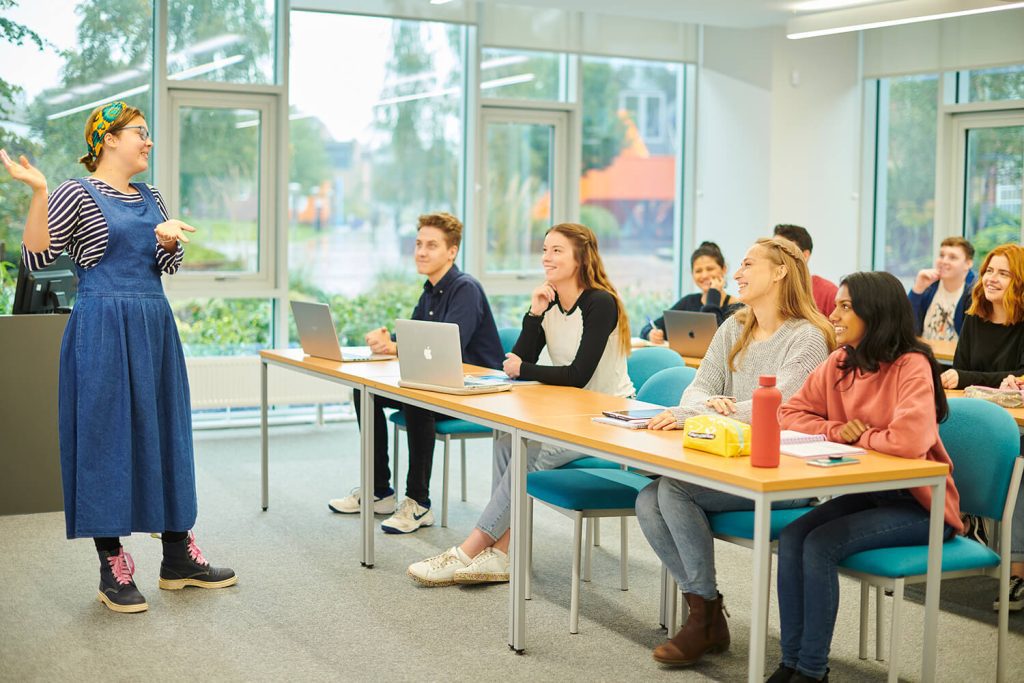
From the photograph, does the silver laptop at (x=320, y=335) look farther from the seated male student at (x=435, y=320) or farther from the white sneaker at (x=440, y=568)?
the white sneaker at (x=440, y=568)

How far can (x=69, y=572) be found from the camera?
14.6 ft

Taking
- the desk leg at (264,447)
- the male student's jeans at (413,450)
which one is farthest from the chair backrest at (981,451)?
the desk leg at (264,447)

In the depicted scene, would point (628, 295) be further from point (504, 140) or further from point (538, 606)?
point (538, 606)

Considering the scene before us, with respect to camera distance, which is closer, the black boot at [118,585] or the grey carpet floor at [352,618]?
the grey carpet floor at [352,618]

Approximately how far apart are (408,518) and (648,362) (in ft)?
4.30

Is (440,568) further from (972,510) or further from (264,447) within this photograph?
(972,510)

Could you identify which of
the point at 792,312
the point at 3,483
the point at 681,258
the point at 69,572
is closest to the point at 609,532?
the point at 792,312

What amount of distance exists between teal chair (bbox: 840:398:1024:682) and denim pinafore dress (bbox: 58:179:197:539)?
2.36 meters

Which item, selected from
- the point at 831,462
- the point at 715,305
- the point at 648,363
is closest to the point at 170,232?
the point at 648,363

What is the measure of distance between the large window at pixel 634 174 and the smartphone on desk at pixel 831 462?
623 centimetres

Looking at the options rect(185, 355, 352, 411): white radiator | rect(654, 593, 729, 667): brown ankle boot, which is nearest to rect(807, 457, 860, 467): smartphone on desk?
rect(654, 593, 729, 667): brown ankle boot

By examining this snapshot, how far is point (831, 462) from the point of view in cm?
286

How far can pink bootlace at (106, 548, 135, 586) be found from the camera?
13.1 feet

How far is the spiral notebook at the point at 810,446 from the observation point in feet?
9.64
